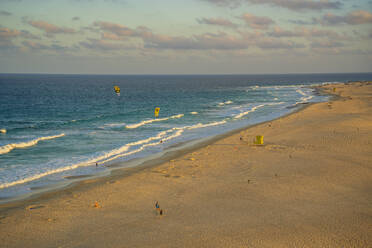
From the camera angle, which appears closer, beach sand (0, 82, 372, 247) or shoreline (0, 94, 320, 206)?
beach sand (0, 82, 372, 247)

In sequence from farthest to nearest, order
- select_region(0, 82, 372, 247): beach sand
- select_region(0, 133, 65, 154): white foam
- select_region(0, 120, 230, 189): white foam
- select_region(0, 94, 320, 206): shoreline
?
select_region(0, 133, 65, 154): white foam, select_region(0, 120, 230, 189): white foam, select_region(0, 94, 320, 206): shoreline, select_region(0, 82, 372, 247): beach sand

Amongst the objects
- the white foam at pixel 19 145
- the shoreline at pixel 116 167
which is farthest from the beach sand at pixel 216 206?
the white foam at pixel 19 145

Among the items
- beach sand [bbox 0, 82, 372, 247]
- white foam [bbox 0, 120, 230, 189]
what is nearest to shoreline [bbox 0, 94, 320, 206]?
beach sand [bbox 0, 82, 372, 247]

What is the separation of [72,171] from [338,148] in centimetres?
2001

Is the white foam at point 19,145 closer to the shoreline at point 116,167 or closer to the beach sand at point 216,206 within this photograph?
the shoreline at point 116,167

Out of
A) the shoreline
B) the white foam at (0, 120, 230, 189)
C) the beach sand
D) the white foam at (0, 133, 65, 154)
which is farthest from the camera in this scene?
the white foam at (0, 133, 65, 154)

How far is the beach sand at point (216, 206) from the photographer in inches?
491

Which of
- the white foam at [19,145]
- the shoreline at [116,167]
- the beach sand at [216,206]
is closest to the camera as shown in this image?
the beach sand at [216,206]

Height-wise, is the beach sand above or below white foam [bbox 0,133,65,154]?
below

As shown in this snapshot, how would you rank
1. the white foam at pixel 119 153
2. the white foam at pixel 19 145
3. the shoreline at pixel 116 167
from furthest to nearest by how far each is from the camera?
the white foam at pixel 19 145 < the white foam at pixel 119 153 < the shoreline at pixel 116 167

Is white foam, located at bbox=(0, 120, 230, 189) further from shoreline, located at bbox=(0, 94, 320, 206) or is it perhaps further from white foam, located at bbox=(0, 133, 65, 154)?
white foam, located at bbox=(0, 133, 65, 154)

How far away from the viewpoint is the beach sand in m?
12.5

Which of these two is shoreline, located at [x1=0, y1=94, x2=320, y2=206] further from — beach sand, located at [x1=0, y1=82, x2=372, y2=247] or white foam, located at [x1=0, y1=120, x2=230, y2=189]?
white foam, located at [x1=0, y1=120, x2=230, y2=189]

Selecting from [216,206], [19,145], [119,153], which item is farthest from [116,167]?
[19,145]
